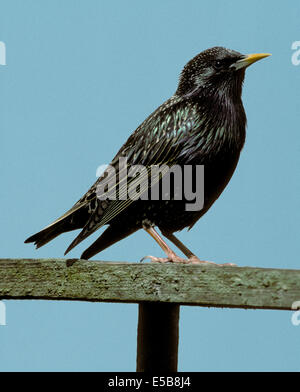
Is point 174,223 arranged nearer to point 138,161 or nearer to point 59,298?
point 138,161

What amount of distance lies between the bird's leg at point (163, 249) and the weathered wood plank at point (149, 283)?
331mm

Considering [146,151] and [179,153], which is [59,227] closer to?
[146,151]

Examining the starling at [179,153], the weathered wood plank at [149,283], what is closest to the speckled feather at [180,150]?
the starling at [179,153]

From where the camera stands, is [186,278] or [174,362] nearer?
[186,278]

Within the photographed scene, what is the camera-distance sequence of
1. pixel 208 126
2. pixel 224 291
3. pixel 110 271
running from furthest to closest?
1. pixel 208 126
2. pixel 110 271
3. pixel 224 291

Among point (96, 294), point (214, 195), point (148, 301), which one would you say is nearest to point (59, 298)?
point (96, 294)

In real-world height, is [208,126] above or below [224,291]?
above

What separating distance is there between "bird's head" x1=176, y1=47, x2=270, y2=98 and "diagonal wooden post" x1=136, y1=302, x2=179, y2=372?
1128 mm

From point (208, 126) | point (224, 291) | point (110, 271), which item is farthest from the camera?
point (208, 126)

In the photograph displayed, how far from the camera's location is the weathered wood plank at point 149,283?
101 inches

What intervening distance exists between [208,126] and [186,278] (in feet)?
2.89

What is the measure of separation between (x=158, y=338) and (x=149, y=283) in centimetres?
31

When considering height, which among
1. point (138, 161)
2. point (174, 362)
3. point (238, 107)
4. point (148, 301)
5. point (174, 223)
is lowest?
point (174, 362)

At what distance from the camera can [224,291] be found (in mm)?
2615
